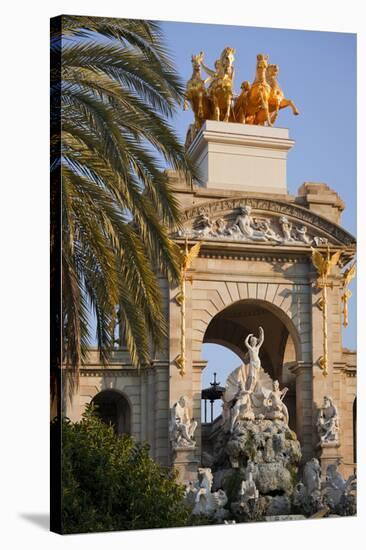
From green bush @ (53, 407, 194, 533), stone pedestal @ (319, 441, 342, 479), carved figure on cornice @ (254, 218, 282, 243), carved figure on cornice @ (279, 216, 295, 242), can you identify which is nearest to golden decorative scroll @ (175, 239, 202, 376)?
carved figure on cornice @ (254, 218, 282, 243)

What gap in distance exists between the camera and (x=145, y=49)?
69.5 ft

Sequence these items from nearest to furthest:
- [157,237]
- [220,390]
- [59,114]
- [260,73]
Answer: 1. [59,114]
2. [157,237]
3. [260,73]
4. [220,390]

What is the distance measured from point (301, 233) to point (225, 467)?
498 centimetres

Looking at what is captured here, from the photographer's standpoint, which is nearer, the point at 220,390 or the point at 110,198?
the point at 110,198

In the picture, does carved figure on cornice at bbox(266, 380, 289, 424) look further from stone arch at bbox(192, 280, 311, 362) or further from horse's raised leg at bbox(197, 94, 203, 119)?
horse's raised leg at bbox(197, 94, 203, 119)

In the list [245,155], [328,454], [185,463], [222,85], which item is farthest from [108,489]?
[222,85]

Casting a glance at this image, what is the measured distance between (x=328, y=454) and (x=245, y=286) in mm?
3737

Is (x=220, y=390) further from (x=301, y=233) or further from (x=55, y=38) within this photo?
(x=55, y=38)

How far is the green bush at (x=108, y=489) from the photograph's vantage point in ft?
67.4

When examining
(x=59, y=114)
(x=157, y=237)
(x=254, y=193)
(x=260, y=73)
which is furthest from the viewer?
(x=254, y=193)

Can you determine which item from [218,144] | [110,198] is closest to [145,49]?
[110,198]

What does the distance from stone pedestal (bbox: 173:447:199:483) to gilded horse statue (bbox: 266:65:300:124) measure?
676cm

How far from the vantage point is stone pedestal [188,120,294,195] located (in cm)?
2573

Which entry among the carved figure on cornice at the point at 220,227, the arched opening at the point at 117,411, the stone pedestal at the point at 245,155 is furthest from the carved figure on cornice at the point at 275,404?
the stone pedestal at the point at 245,155
